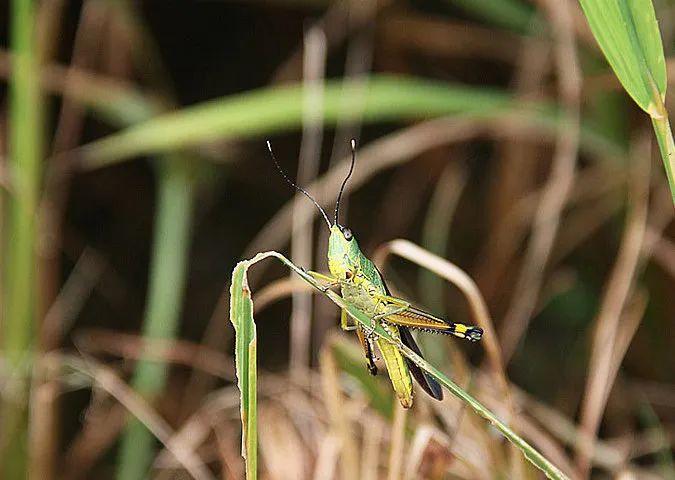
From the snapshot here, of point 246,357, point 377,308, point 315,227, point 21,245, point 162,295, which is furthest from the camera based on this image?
point 315,227

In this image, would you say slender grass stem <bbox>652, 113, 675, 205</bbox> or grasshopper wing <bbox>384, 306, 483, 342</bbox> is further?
grasshopper wing <bbox>384, 306, 483, 342</bbox>

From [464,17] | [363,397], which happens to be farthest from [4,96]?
[363,397]

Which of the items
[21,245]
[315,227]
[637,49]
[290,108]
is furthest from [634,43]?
[315,227]

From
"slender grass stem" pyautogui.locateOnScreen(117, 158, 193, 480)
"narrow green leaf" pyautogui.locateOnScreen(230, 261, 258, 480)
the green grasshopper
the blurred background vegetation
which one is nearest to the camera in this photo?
"narrow green leaf" pyautogui.locateOnScreen(230, 261, 258, 480)

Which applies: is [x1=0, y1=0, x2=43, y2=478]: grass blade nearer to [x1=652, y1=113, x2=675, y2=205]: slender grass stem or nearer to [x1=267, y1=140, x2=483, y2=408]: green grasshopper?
[x1=267, y1=140, x2=483, y2=408]: green grasshopper

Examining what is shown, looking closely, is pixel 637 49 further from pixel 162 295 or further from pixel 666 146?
pixel 162 295

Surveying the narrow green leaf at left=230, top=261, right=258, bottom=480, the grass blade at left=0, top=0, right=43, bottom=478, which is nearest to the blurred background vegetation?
the grass blade at left=0, top=0, right=43, bottom=478

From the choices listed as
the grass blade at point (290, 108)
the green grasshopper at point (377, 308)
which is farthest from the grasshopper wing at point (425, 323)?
the grass blade at point (290, 108)
